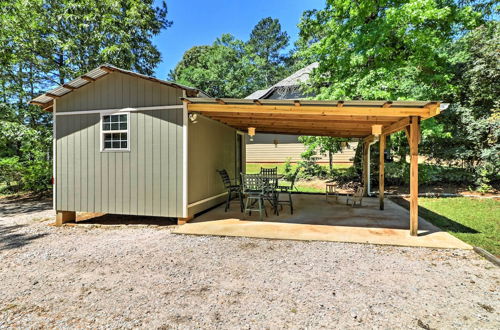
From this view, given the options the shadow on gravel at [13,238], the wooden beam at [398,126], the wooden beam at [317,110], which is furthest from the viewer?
the wooden beam at [398,126]

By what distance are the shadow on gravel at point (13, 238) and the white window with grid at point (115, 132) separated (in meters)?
2.01

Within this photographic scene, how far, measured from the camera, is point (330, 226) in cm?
510

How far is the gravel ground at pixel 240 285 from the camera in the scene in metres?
2.24

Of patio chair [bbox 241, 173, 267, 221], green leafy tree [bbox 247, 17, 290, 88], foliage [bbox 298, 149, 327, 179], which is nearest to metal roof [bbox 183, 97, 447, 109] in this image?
Answer: patio chair [bbox 241, 173, 267, 221]

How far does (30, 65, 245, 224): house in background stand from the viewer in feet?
16.9

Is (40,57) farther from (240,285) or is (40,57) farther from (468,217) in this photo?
(468,217)

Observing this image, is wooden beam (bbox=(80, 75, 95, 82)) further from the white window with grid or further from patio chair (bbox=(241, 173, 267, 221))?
patio chair (bbox=(241, 173, 267, 221))

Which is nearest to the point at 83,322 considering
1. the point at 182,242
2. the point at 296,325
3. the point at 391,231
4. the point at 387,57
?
the point at 296,325

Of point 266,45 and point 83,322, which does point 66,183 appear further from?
point 266,45

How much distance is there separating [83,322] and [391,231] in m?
4.64

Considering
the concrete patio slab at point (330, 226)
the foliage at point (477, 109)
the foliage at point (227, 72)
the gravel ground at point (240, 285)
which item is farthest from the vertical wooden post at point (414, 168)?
the foliage at point (227, 72)

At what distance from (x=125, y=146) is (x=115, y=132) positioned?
0.34m

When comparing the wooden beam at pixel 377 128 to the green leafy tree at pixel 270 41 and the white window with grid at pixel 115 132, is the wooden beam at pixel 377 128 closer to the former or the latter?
the white window with grid at pixel 115 132

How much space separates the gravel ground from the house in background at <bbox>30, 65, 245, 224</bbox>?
1127 mm
